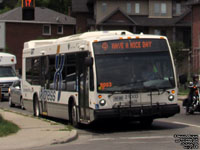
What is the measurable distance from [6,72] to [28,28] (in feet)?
121

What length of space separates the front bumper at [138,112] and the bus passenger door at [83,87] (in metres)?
0.85

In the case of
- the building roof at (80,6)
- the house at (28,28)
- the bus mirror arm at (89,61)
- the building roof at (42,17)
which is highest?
the building roof at (80,6)

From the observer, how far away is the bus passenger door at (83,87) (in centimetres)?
1442

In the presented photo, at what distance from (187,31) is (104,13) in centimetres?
1098

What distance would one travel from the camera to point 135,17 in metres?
65.9

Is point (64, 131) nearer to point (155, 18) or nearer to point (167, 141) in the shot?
point (167, 141)

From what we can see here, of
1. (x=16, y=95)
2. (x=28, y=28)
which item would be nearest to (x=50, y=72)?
(x=16, y=95)

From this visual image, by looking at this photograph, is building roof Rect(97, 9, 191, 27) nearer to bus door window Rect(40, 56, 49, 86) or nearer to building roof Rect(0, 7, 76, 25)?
building roof Rect(0, 7, 76, 25)

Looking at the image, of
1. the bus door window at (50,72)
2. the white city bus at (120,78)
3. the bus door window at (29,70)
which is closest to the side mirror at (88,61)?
the white city bus at (120,78)

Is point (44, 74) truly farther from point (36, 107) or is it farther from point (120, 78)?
point (120, 78)

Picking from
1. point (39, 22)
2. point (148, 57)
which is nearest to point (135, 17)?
point (39, 22)

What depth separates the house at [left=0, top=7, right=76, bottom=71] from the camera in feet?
224

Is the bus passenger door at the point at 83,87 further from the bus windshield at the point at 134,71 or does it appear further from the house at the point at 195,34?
the house at the point at 195,34

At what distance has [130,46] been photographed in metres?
14.4
